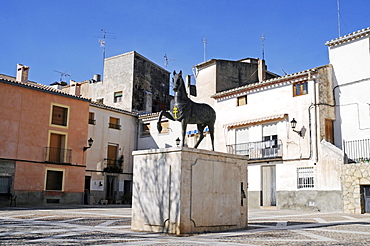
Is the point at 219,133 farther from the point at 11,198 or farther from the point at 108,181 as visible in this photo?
the point at 11,198

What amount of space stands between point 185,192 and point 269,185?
1903 cm

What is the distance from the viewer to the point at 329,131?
2338cm

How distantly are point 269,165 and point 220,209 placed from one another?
16146 mm

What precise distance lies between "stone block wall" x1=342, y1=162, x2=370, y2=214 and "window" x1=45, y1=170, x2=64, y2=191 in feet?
55.9

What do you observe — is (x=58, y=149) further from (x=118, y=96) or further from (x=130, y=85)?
(x=118, y=96)

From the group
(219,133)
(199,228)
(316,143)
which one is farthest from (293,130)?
Result: (199,228)

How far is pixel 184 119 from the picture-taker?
9.80 m

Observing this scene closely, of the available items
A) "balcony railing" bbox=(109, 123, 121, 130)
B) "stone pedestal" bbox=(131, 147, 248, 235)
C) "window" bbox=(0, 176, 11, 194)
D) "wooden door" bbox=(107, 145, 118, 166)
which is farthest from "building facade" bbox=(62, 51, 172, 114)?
"stone pedestal" bbox=(131, 147, 248, 235)

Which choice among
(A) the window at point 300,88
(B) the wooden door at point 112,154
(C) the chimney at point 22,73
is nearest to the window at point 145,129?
(B) the wooden door at point 112,154

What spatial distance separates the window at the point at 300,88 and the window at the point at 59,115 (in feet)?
48.6

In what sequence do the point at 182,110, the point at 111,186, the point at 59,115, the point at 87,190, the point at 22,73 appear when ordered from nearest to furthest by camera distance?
1. the point at 182,110
2. the point at 59,115
3. the point at 87,190
4. the point at 22,73
5. the point at 111,186

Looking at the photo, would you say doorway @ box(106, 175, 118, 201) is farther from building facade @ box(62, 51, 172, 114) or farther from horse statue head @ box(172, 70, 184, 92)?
horse statue head @ box(172, 70, 184, 92)

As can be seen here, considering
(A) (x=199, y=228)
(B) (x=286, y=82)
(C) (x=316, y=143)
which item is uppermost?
(B) (x=286, y=82)

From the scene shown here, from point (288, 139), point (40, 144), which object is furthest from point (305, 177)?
point (40, 144)
